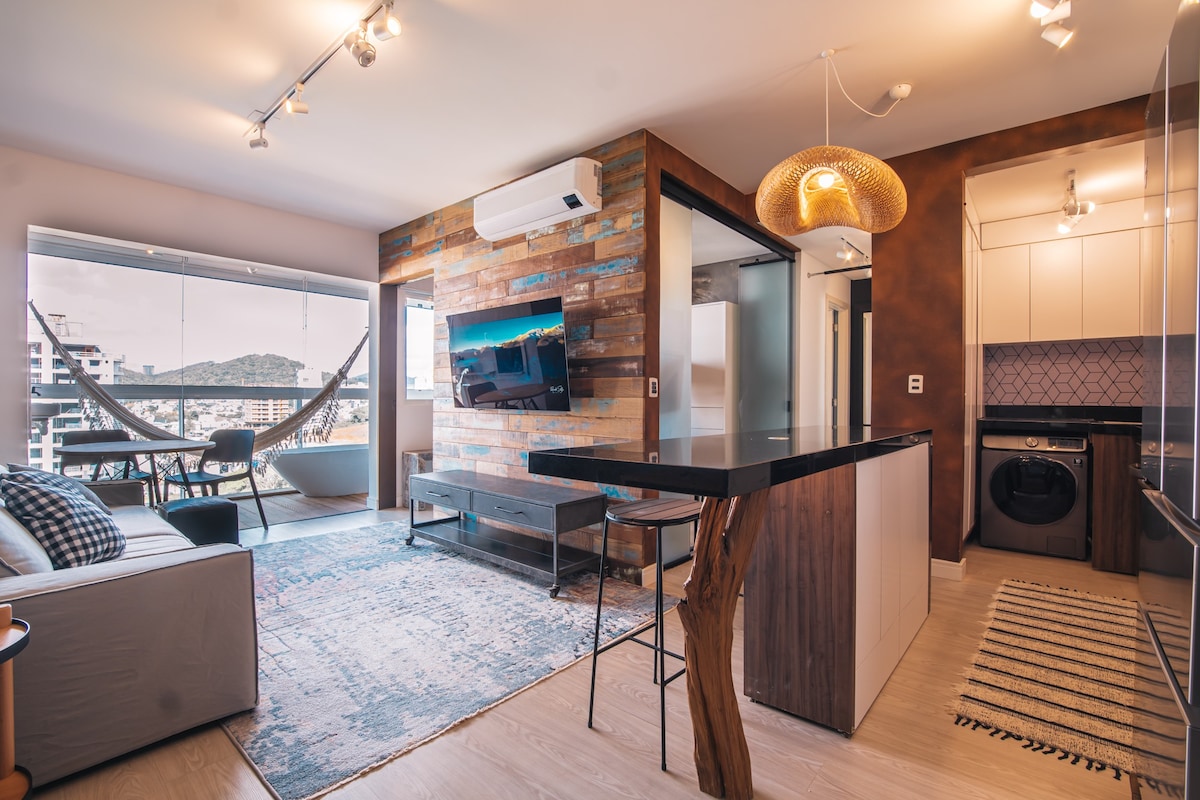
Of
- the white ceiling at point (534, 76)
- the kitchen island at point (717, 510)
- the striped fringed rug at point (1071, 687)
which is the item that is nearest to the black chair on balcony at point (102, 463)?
the white ceiling at point (534, 76)

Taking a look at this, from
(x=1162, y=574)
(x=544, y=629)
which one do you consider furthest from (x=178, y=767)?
(x=1162, y=574)

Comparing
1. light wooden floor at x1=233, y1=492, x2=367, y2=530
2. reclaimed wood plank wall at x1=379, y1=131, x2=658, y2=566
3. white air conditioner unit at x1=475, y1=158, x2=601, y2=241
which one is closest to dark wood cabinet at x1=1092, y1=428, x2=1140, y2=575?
reclaimed wood plank wall at x1=379, y1=131, x2=658, y2=566

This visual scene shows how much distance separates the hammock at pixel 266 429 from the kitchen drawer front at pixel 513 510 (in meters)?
2.62

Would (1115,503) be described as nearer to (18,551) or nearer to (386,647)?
(386,647)

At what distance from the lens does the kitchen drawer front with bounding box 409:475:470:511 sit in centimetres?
344

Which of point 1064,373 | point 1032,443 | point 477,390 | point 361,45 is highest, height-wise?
point 361,45

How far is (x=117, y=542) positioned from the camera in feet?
6.48

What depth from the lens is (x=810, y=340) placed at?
199 inches

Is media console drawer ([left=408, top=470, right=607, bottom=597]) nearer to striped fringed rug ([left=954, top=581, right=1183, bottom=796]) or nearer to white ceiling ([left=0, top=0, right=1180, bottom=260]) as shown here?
striped fringed rug ([left=954, top=581, right=1183, bottom=796])

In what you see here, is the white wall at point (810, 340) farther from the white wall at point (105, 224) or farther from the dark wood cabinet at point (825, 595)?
the white wall at point (105, 224)

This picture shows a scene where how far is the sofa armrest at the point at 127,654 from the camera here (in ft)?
4.59

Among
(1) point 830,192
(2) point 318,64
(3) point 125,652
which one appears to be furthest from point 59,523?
(1) point 830,192

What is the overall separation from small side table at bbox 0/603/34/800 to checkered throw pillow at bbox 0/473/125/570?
79 cm

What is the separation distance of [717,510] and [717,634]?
0.31 metres
